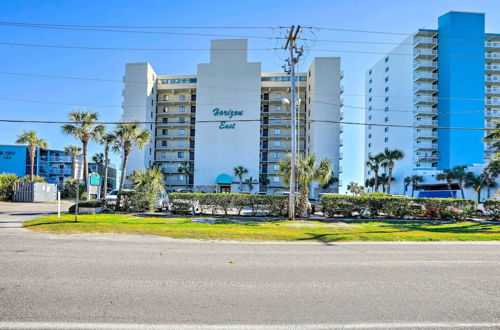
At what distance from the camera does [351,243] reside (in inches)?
480

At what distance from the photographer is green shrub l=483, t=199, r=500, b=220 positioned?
23.1m

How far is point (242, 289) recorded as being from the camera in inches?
214

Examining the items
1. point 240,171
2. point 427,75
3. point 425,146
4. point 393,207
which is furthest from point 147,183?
point 427,75

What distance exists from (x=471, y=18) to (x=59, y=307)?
84072 millimetres

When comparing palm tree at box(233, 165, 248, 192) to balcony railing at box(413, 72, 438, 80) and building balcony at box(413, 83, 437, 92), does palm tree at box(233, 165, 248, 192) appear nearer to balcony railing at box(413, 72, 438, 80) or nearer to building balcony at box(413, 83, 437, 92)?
building balcony at box(413, 83, 437, 92)

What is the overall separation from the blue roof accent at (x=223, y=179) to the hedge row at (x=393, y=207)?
39.6m

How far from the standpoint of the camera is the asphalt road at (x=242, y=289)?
4.14 metres

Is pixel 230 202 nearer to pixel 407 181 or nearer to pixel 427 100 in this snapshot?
pixel 407 181

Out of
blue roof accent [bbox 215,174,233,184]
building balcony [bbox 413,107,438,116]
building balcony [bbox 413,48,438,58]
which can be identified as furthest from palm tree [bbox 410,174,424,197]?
blue roof accent [bbox 215,174,233,184]

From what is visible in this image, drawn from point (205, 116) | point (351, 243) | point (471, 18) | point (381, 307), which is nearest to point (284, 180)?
point (351, 243)

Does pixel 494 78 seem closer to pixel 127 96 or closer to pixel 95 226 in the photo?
pixel 127 96

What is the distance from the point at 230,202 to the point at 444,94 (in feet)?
210

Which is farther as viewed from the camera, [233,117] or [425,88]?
[425,88]

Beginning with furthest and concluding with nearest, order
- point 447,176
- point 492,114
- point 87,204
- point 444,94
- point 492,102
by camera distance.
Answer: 1. point 492,102
2. point 492,114
3. point 444,94
4. point 447,176
5. point 87,204
